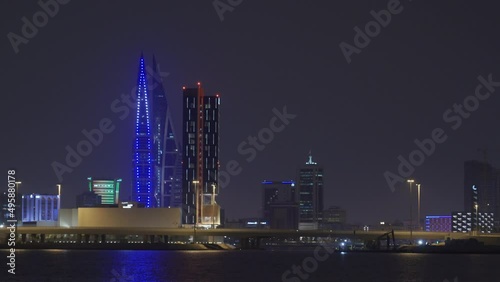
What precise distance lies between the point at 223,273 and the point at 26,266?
26.7 metres

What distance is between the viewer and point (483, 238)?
196 m

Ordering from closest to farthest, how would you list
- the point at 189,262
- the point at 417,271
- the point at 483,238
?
the point at 417,271
the point at 189,262
the point at 483,238

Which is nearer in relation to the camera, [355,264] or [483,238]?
[355,264]

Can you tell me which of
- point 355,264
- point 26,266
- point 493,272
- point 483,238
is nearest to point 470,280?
point 493,272

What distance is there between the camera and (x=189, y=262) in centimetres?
Result: 13788

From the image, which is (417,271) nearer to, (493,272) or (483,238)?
(493,272)

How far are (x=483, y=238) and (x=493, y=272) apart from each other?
264 ft

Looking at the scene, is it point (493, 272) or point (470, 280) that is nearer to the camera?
point (470, 280)

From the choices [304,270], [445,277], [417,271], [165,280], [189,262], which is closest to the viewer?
[165,280]

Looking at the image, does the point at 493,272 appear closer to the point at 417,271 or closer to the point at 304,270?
the point at 417,271

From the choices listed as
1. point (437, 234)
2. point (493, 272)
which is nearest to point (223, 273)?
point (493, 272)

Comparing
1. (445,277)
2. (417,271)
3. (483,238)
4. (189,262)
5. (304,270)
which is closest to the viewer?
(445,277)

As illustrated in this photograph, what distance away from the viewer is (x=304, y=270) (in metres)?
128

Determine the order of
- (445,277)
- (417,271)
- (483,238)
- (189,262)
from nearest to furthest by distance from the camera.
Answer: (445,277)
(417,271)
(189,262)
(483,238)
